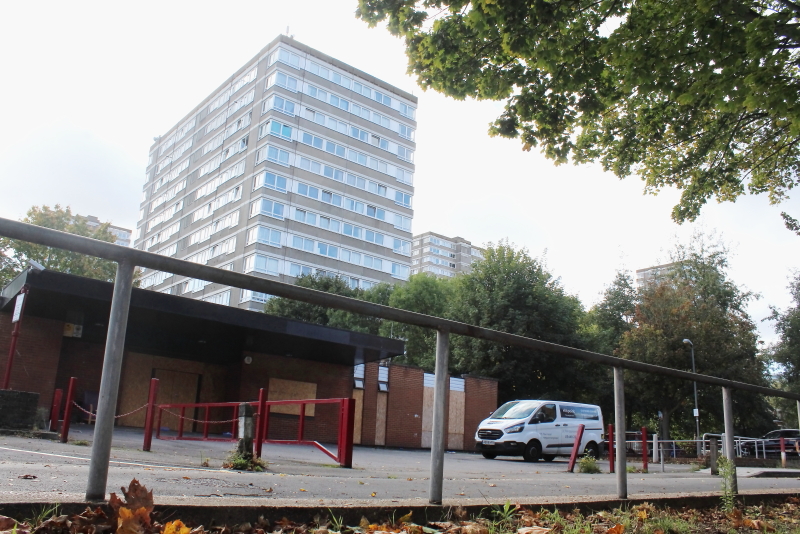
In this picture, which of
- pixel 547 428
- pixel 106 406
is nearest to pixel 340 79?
pixel 547 428

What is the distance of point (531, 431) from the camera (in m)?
20.6

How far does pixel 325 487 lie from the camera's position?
4.39 metres

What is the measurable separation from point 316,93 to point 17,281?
4830 centimetres

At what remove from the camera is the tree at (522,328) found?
35656 millimetres

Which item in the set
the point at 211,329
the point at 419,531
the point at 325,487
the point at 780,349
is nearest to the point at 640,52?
the point at 325,487

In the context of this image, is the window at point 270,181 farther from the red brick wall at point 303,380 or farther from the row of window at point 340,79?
the red brick wall at point 303,380

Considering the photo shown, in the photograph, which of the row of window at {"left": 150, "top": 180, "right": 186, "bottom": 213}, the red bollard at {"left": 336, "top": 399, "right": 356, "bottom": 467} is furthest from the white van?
the row of window at {"left": 150, "top": 180, "right": 186, "bottom": 213}

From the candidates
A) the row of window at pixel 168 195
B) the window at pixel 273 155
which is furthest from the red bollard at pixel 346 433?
the row of window at pixel 168 195

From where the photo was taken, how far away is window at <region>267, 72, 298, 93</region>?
5953cm

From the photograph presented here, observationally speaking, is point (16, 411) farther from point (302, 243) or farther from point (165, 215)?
point (165, 215)

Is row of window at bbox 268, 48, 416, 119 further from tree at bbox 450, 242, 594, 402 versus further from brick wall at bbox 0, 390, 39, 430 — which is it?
brick wall at bbox 0, 390, 39, 430

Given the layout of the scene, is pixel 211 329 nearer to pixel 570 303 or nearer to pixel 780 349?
pixel 570 303

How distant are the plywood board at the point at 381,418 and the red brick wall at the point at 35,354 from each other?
12482 mm

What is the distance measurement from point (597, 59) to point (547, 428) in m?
14.0
